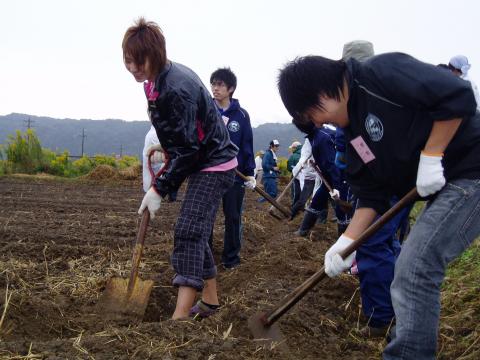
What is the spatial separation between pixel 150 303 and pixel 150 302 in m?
0.02

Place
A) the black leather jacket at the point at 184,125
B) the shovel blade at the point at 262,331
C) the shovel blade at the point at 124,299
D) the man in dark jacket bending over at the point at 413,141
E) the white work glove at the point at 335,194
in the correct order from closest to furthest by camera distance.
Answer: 1. the man in dark jacket bending over at the point at 413,141
2. the shovel blade at the point at 262,331
3. the black leather jacket at the point at 184,125
4. the shovel blade at the point at 124,299
5. the white work glove at the point at 335,194

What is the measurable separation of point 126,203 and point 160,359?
954cm

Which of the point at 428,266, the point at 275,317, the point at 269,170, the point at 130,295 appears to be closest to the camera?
the point at 428,266

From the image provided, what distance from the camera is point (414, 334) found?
6.50ft

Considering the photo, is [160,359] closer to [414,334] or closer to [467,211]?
[414,334]

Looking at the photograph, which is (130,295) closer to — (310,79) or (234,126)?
(310,79)

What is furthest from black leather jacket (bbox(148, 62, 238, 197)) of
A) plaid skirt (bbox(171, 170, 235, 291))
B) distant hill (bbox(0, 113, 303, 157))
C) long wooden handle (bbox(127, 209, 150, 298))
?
distant hill (bbox(0, 113, 303, 157))

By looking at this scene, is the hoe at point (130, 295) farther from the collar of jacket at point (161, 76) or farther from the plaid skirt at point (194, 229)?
the collar of jacket at point (161, 76)

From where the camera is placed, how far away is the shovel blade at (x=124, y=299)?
3.31m

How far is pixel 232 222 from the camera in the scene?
506 centimetres

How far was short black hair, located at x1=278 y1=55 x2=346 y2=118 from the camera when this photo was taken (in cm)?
217

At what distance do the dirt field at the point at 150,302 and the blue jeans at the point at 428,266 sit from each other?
783 millimetres

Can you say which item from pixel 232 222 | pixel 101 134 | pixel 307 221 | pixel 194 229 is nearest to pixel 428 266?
pixel 194 229

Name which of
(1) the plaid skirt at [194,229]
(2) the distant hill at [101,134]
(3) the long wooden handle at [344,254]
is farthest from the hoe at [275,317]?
(2) the distant hill at [101,134]
